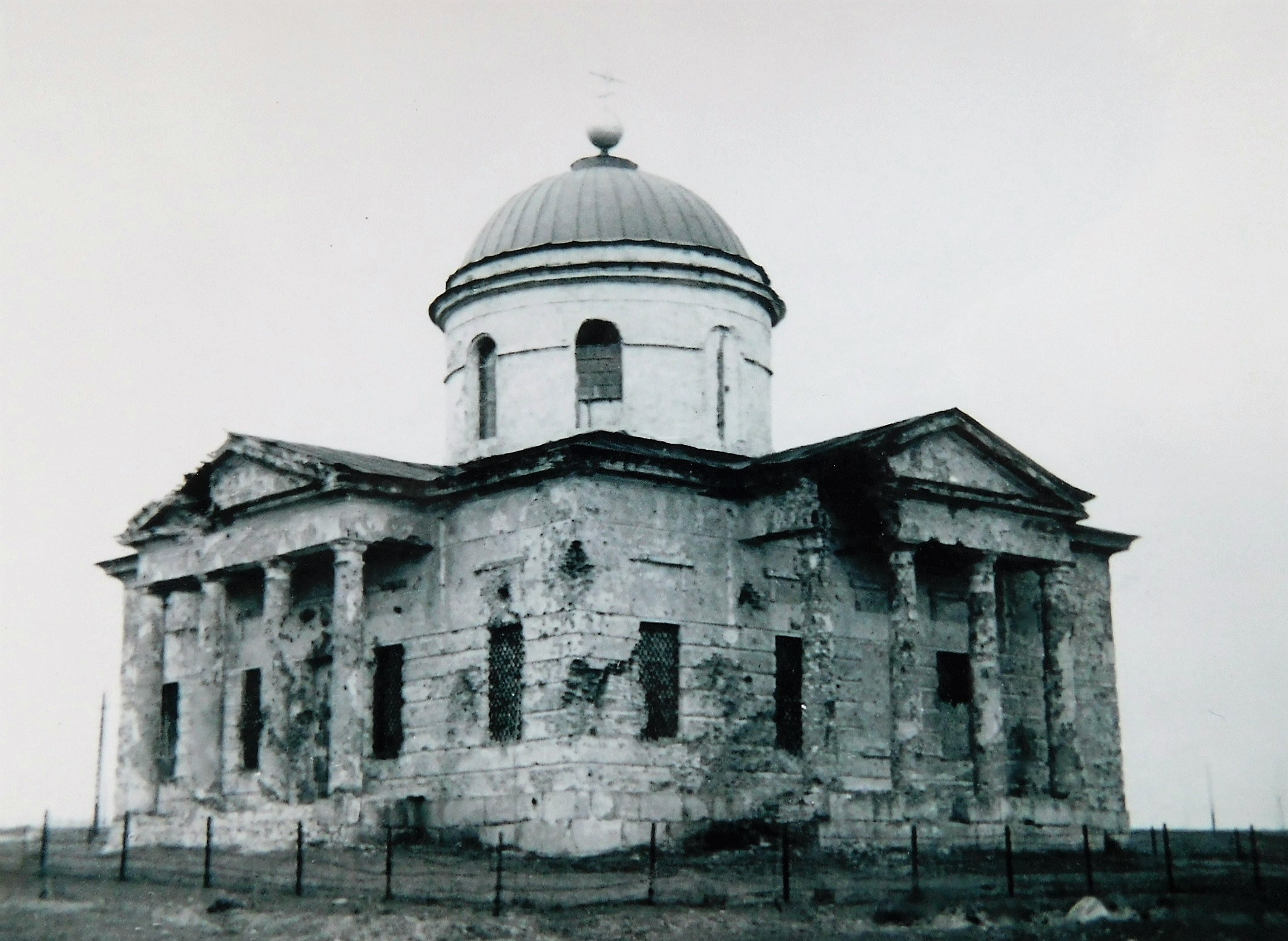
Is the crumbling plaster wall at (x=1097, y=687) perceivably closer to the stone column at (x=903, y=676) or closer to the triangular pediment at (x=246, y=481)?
the stone column at (x=903, y=676)

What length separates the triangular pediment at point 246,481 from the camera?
25.7m

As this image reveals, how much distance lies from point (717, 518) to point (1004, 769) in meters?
5.60

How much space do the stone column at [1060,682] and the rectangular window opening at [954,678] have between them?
1228 millimetres

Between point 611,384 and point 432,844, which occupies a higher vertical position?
point 611,384

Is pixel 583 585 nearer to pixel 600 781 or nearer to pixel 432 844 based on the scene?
pixel 600 781

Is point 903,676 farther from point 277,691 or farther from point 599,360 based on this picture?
point 277,691

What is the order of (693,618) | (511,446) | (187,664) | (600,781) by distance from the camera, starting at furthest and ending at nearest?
(187,664)
(511,446)
(693,618)
(600,781)

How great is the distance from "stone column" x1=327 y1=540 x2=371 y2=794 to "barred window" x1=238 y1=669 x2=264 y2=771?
12.1 feet

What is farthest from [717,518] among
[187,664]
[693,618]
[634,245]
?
[187,664]

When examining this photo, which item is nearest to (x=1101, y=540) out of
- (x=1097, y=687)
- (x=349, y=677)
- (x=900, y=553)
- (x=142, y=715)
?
(x=1097, y=687)

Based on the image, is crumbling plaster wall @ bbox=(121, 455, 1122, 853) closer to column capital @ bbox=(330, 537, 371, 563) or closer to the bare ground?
column capital @ bbox=(330, 537, 371, 563)

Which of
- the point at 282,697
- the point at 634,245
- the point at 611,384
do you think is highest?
the point at 634,245

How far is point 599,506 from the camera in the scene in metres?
24.2

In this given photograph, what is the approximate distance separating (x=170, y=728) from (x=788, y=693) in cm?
1195
